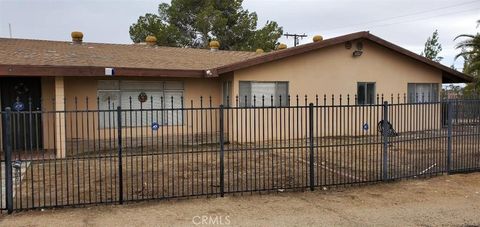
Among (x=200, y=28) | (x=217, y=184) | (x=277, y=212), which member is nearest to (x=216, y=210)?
(x=277, y=212)

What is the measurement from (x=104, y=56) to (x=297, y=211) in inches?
415

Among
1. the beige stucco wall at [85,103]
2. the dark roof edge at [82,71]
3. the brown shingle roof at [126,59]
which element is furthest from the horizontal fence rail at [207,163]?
the brown shingle roof at [126,59]

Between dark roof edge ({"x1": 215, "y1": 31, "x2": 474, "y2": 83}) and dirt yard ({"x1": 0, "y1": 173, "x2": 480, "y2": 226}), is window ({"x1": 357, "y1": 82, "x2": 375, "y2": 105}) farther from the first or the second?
dirt yard ({"x1": 0, "y1": 173, "x2": 480, "y2": 226})

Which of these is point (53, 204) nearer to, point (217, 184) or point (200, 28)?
point (217, 184)

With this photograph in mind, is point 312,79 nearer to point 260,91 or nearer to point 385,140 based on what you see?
point 260,91

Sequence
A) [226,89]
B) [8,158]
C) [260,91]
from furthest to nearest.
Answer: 1. [226,89]
2. [260,91]
3. [8,158]

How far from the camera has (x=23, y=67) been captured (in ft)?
38.7

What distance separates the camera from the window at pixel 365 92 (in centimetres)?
1762

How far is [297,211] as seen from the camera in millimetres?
6652

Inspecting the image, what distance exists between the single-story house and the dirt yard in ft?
19.9

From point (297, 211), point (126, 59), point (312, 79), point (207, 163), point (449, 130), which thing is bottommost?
point (297, 211)

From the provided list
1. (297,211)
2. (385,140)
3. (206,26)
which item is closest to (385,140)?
(385,140)

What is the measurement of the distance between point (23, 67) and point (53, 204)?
6.22 meters

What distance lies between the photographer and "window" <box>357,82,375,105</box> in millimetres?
17625
